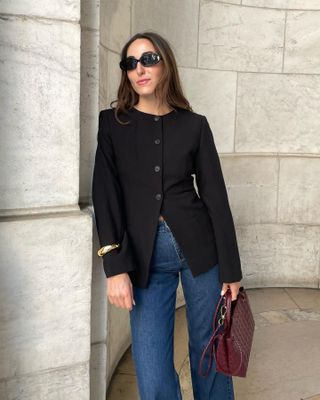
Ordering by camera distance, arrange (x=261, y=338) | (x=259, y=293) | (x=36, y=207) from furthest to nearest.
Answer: (x=259, y=293) → (x=261, y=338) → (x=36, y=207)

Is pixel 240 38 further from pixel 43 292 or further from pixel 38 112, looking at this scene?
pixel 43 292

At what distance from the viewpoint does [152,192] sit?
1.90 metres

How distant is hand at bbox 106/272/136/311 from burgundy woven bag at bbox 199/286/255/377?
423mm

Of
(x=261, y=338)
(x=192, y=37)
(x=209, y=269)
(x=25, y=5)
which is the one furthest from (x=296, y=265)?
(x=25, y=5)

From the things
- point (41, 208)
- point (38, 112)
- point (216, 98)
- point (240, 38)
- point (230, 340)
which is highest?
point (240, 38)

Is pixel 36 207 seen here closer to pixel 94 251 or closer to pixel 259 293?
pixel 94 251

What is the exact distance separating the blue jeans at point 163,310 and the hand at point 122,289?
0.11 m

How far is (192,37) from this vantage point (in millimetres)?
4234

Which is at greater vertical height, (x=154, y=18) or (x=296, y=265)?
(x=154, y=18)

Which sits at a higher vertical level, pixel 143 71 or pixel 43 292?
pixel 143 71

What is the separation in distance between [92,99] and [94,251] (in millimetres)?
680

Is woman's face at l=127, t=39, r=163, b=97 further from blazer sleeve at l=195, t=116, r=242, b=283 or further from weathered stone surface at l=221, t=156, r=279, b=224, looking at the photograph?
weathered stone surface at l=221, t=156, r=279, b=224

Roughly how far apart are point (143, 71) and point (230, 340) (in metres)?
1.19

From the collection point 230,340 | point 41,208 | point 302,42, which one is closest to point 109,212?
point 41,208
